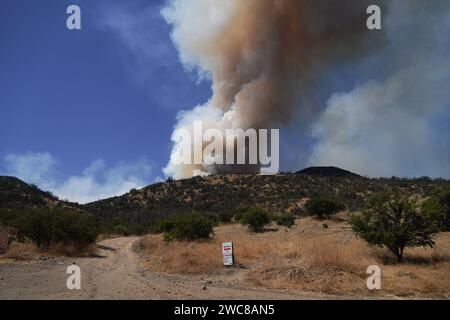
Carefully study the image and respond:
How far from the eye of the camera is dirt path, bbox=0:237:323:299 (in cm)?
948

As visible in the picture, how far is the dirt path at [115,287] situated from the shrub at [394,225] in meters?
6.37

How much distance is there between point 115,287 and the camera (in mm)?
10836

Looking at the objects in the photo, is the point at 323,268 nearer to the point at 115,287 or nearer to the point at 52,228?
the point at 115,287

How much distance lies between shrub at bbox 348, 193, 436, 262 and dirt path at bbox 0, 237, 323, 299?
6369 millimetres

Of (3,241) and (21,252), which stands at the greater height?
(3,241)

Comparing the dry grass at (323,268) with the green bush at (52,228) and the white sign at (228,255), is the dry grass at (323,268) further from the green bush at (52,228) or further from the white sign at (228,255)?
the green bush at (52,228)

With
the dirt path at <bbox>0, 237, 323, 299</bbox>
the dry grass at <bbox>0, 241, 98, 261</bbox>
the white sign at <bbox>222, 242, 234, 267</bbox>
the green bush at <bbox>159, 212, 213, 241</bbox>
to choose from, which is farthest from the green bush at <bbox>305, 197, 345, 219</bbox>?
the dirt path at <bbox>0, 237, 323, 299</bbox>

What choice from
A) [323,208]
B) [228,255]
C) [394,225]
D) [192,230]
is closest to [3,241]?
[228,255]

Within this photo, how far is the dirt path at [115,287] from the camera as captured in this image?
31.1 ft

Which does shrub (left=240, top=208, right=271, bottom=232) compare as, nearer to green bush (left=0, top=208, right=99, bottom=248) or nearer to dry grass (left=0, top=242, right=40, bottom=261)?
green bush (left=0, top=208, right=99, bottom=248)

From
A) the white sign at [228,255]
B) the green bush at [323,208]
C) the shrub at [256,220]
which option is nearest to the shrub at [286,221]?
the shrub at [256,220]

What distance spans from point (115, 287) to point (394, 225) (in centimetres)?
A: 1015
